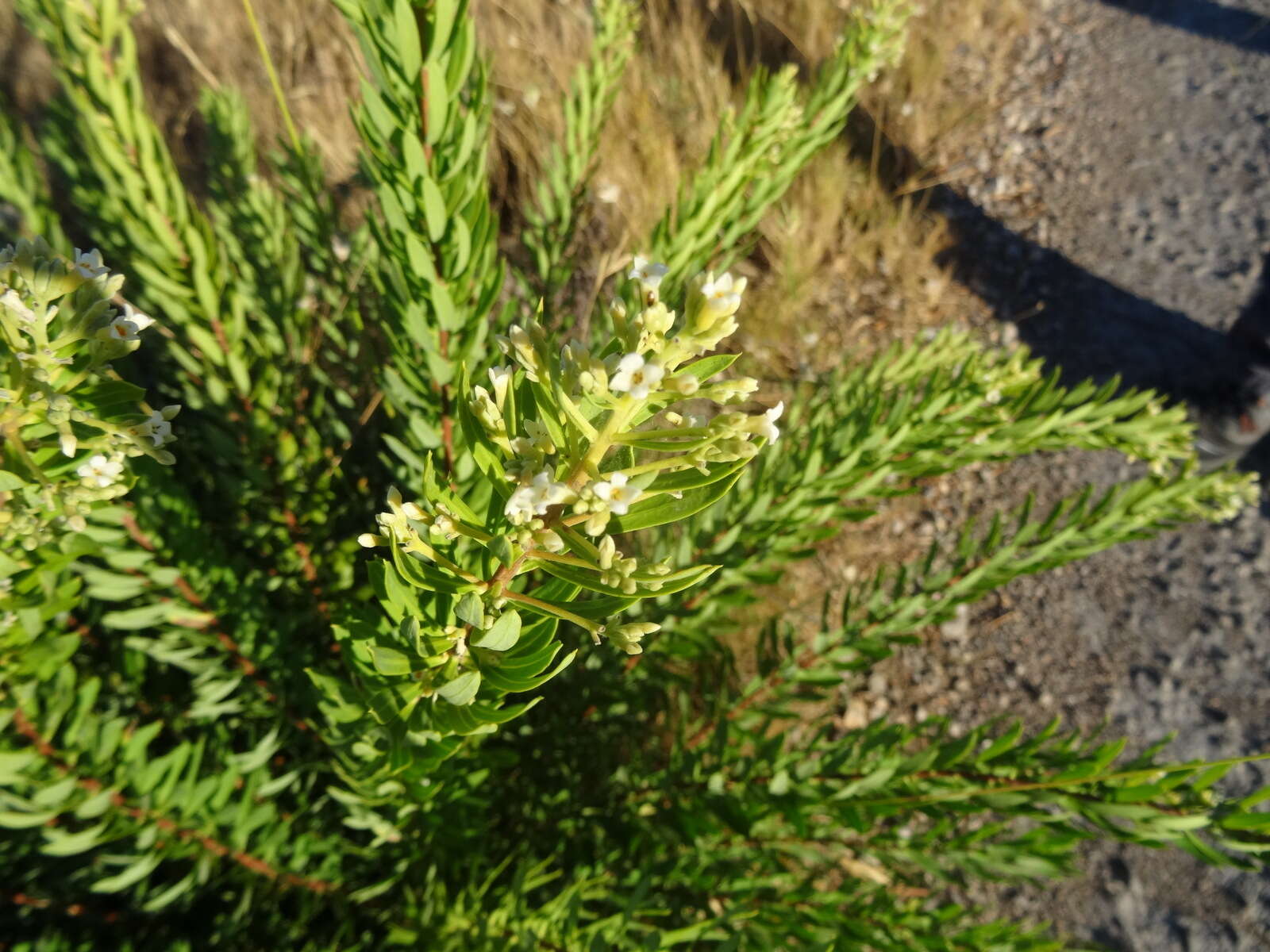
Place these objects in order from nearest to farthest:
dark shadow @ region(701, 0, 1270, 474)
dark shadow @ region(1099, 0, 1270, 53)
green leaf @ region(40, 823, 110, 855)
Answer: green leaf @ region(40, 823, 110, 855)
dark shadow @ region(701, 0, 1270, 474)
dark shadow @ region(1099, 0, 1270, 53)

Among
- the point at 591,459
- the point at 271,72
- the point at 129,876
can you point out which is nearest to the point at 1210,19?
the point at 271,72

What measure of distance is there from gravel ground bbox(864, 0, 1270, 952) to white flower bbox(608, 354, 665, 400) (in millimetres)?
2647

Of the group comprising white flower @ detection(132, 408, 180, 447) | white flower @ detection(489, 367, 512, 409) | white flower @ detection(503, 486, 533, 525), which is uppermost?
white flower @ detection(489, 367, 512, 409)

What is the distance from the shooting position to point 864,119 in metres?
4.21

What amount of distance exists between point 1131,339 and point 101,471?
4078mm

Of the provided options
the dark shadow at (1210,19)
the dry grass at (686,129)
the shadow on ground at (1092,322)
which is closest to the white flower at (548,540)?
the dry grass at (686,129)

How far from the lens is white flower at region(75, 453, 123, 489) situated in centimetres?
78

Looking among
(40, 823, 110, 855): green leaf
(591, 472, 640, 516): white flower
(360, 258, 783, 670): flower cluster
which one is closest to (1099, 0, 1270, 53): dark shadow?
(360, 258, 783, 670): flower cluster

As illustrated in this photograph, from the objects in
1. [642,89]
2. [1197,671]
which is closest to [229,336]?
[642,89]

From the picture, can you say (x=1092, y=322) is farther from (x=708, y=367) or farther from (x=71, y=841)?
(x=71, y=841)

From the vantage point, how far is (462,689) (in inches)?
27.1

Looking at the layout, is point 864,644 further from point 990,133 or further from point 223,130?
point 990,133

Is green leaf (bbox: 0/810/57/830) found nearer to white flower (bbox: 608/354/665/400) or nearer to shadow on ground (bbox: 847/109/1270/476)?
white flower (bbox: 608/354/665/400)

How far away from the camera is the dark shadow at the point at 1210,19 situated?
4.61 m
